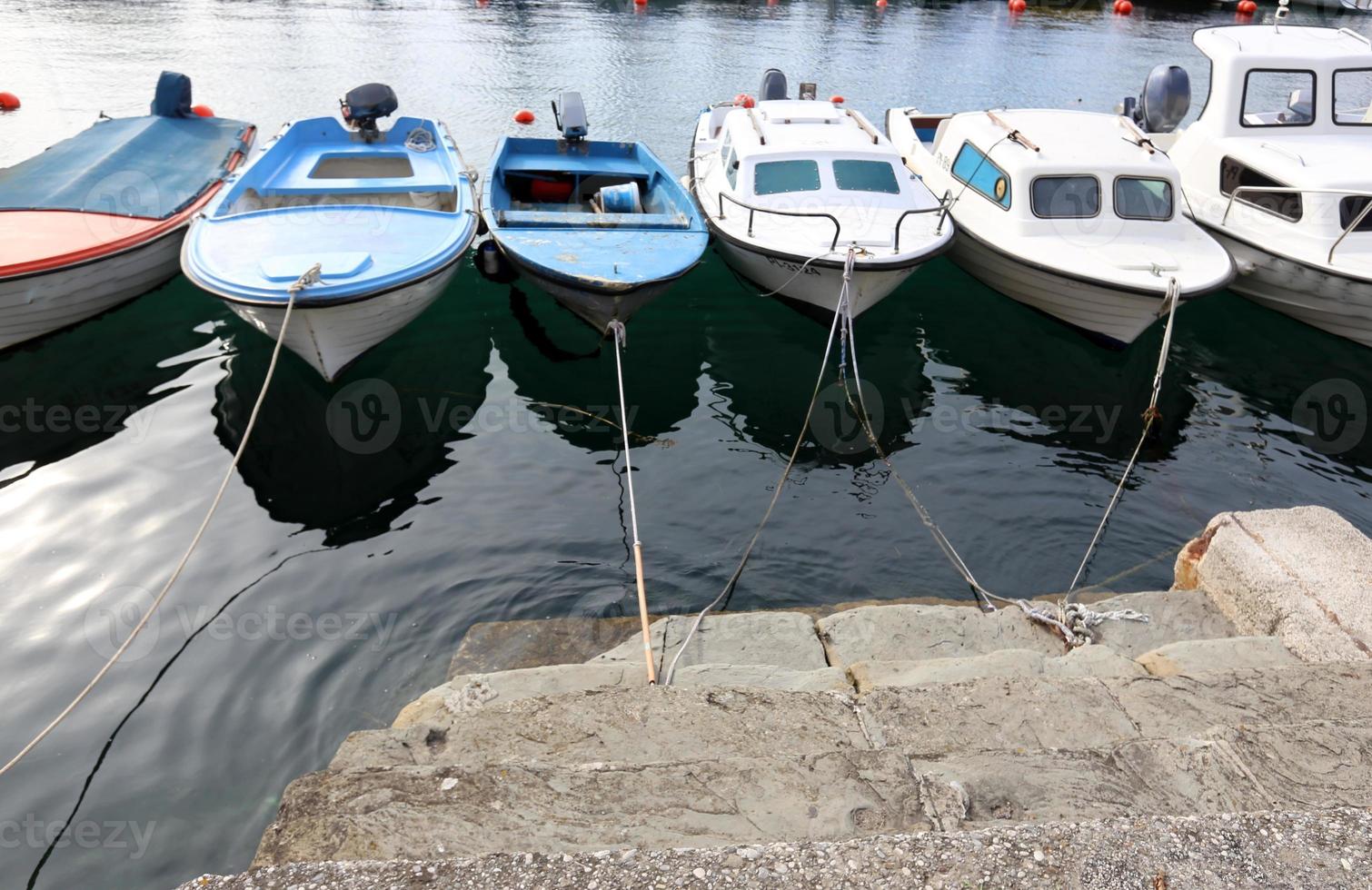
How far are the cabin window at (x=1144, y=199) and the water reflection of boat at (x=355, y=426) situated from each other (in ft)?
26.5

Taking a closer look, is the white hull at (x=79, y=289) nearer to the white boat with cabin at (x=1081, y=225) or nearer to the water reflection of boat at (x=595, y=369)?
the water reflection of boat at (x=595, y=369)

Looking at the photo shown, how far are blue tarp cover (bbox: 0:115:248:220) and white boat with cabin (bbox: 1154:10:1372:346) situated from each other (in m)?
13.8

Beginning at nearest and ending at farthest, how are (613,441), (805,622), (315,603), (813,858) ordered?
(813,858)
(805,622)
(315,603)
(613,441)

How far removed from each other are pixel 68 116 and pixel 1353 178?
24569mm

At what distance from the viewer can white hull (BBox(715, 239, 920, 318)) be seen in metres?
9.95

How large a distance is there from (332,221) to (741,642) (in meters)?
7.05

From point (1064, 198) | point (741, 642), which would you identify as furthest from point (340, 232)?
point (1064, 198)

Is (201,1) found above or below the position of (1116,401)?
above

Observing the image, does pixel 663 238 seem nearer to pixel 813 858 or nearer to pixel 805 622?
pixel 805 622

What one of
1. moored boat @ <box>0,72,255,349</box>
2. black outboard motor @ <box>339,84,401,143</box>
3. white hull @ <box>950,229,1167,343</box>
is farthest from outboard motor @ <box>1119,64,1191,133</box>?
moored boat @ <box>0,72,255,349</box>

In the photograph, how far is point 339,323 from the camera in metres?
8.70

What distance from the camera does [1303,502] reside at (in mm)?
8492

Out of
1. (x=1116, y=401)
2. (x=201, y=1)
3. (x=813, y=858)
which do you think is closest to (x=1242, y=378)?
(x=1116, y=401)

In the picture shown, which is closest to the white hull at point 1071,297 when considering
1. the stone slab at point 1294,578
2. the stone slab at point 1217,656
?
the stone slab at point 1294,578
